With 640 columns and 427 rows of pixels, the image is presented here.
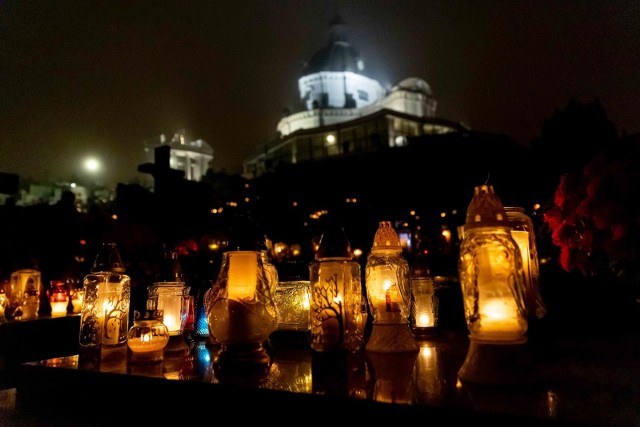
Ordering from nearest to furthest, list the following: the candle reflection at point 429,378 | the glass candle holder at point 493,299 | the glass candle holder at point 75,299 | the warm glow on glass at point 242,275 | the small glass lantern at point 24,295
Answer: the candle reflection at point 429,378
the glass candle holder at point 493,299
the warm glow on glass at point 242,275
the small glass lantern at point 24,295
the glass candle holder at point 75,299

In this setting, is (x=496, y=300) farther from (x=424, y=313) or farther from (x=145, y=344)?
(x=145, y=344)

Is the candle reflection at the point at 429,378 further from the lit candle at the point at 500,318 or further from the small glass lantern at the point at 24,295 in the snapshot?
the small glass lantern at the point at 24,295

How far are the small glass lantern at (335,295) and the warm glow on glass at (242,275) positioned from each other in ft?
1.10

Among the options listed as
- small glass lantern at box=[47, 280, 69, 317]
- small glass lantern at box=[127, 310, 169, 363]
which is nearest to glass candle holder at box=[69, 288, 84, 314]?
small glass lantern at box=[47, 280, 69, 317]

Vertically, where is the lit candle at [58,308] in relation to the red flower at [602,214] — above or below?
below

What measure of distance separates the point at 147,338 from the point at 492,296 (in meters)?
1.85

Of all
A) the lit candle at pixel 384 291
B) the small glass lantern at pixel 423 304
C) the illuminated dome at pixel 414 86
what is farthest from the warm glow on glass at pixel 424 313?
the illuminated dome at pixel 414 86

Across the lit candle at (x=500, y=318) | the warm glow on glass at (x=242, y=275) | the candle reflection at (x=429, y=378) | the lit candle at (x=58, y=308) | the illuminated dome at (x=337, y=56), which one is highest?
the illuminated dome at (x=337, y=56)

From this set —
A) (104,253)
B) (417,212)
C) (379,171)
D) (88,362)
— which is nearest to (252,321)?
(88,362)

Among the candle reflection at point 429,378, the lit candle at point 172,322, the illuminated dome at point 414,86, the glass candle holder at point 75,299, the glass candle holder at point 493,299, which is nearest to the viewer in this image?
the candle reflection at point 429,378

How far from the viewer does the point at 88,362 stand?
2207mm

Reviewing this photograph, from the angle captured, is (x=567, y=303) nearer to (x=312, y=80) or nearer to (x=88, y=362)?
(x=88, y=362)

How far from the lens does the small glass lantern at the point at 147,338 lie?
221cm

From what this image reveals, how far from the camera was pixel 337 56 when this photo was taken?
56438 mm
